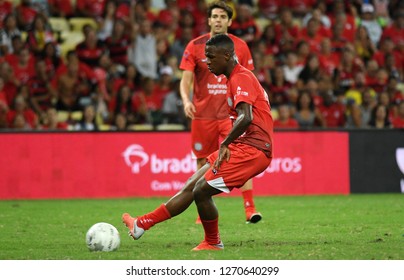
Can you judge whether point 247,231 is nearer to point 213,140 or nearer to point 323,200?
point 213,140

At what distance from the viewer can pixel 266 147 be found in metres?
9.11

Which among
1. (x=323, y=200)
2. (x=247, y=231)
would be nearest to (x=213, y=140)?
(x=247, y=231)

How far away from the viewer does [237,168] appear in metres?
8.99

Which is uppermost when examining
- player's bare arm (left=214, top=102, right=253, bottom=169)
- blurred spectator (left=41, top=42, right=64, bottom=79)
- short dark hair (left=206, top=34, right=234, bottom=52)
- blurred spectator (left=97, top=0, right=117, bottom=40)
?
blurred spectator (left=97, top=0, right=117, bottom=40)

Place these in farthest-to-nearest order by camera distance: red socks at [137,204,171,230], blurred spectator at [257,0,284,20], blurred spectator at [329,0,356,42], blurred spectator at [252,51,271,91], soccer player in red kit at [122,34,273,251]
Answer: blurred spectator at [257,0,284,20] → blurred spectator at [329,0,356,42] → blurred spectator at [252,51,271,91] → red socks at [137,204,171,230] → soccer player in red kit at [122,34,273,251]

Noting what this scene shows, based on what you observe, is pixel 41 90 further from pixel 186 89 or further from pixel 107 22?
pixel 186 89

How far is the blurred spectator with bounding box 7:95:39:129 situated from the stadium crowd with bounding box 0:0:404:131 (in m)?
0.02

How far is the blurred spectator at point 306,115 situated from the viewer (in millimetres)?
18984

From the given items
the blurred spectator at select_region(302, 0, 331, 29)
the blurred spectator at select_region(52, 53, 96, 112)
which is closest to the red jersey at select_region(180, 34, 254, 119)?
the blurred spectator at select_region(52, 53, 96, 112)

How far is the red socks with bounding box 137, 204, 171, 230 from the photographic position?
938 centimetres

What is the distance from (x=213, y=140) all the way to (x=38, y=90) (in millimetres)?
7778

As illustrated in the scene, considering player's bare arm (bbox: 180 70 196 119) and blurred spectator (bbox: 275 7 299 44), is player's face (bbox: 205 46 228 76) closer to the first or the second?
player's bare arm (bbox: 180 70 196 119)

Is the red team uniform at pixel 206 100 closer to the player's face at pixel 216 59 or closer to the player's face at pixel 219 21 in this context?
the player's face at pixel 219 21

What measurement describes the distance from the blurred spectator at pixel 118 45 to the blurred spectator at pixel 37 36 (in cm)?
135
